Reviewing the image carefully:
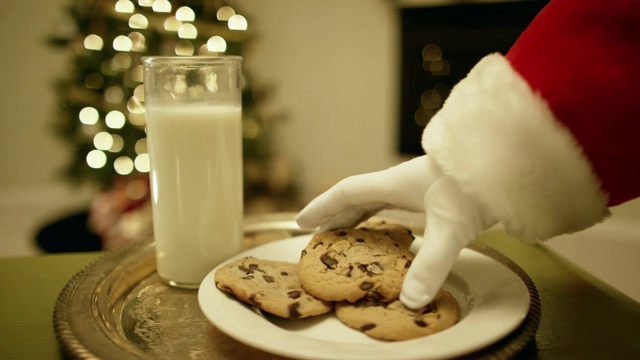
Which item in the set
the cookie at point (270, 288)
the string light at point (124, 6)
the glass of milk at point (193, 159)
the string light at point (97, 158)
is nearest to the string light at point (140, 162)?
the string light at point (97, 158)

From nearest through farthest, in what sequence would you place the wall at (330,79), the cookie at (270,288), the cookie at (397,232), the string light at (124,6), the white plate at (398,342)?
the white plate at (398,342) → the cookie at (270,288) → the cookie at (397,232) → the string light at (124,6) → the wall at (330,79)

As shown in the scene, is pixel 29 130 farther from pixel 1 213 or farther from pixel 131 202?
pixel 131 202

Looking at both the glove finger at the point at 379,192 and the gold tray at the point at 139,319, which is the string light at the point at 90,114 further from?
the glove finger at the point at 379,192

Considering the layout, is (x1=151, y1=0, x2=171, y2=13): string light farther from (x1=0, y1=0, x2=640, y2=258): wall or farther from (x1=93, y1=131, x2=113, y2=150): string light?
(x1=0, y1=0, x2=640, y2=258): wall

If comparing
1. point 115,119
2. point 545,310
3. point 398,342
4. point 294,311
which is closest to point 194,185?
point 294,311

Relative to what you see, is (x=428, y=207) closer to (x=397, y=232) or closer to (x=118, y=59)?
(x=397, y=232)

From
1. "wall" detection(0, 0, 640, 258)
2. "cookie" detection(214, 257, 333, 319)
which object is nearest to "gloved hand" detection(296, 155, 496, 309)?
"cookie" detection(214, 257, 333, 319)
